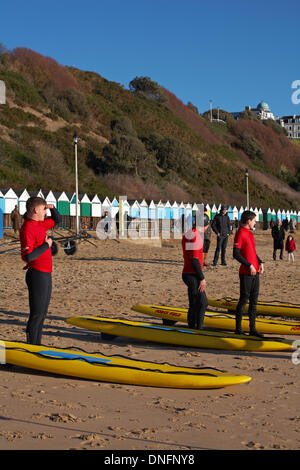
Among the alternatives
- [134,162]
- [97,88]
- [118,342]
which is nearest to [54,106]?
[134,162]

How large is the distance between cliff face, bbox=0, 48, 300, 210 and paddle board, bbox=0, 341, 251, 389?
30.3m

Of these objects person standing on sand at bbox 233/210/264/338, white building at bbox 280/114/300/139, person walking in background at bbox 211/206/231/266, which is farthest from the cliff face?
white building at bbox 280/114/300/139

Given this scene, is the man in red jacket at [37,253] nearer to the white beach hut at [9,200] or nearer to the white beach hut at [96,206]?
the white beach hut at [9,200]

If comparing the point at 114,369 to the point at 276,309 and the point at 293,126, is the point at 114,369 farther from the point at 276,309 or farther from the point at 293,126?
the point at 293,126

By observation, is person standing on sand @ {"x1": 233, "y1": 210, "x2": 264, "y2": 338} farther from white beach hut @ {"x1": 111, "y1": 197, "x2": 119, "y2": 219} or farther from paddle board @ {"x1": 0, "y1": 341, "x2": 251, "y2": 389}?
white beach hut @ {"x1": 111, "y1": 197, "x2": 119, "y2": 219}

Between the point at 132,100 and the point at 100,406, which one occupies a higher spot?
the point at 132,100

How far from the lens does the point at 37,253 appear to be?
5.54m

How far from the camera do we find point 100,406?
14.4 ft

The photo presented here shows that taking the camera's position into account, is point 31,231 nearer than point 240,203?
Yes

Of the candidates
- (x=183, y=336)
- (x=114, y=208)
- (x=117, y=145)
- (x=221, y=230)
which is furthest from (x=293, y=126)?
(x=183, y=336)

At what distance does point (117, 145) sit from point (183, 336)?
46.9 metres

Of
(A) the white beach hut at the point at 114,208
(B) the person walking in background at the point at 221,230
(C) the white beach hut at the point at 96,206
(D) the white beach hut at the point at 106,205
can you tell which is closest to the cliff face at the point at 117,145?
(C) the white beach hut at the point at 96,206

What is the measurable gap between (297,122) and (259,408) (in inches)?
6593

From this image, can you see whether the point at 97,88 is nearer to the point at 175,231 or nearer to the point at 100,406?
the point at 175,231
